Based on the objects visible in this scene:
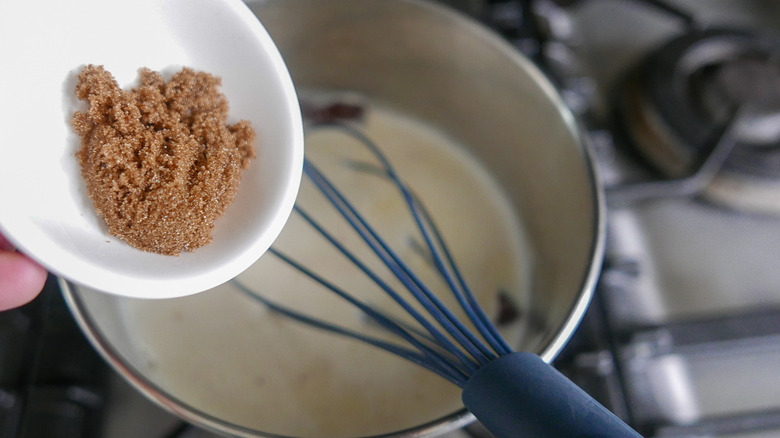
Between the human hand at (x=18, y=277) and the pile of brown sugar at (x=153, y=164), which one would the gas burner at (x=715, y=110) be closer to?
the pile of brown sugar at (x=153, y=164)

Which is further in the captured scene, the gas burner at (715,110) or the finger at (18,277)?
the gas burner at (715,110)

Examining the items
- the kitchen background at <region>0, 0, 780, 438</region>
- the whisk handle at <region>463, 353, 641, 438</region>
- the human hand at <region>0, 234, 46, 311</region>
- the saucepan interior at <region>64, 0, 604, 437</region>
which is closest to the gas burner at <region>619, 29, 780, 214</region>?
the kitchen background at <region>0, 0, 780, 438</region>

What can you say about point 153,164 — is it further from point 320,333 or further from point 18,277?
point 320,333

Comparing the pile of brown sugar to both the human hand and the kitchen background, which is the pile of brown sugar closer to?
the human hand

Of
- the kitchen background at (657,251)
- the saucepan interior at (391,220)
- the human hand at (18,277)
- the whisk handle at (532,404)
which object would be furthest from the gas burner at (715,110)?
the human hand at (18,277)

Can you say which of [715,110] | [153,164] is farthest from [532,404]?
[715,110]

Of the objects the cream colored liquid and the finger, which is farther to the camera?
the cream colored liquid

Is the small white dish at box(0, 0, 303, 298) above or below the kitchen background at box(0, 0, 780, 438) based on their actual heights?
above

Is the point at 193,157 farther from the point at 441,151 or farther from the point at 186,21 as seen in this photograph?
the point at 441,151
